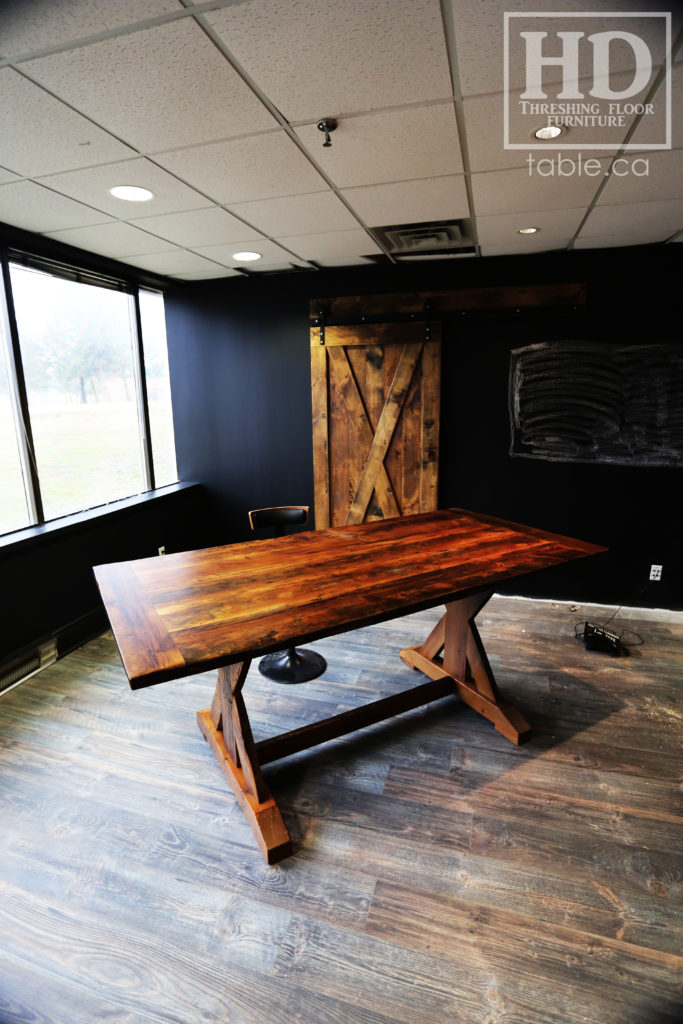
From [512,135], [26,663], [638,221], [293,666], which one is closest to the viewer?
[512,135]

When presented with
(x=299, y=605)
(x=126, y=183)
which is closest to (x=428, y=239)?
(x=126, y=183)

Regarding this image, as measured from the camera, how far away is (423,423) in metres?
3.83

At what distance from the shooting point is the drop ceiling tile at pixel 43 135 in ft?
5.09

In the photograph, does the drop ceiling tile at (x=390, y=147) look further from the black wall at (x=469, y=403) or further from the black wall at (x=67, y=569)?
the black wall at (x=67, y=569)

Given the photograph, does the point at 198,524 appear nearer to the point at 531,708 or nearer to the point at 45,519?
the point at 45,519

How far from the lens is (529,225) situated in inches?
111

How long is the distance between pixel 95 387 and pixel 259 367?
1.29m

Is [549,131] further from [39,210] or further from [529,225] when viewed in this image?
[39,210]

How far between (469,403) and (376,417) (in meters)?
0.72

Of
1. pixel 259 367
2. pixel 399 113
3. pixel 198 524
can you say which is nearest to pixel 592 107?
pixel 399 113

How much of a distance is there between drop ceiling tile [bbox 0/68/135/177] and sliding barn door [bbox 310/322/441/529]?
7.01ft

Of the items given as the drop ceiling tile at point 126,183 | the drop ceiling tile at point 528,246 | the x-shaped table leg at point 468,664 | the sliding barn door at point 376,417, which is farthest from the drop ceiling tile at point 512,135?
the x-shaped table leg at point 468,664

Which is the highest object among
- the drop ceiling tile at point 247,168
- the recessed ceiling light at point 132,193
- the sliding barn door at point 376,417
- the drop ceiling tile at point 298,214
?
the drop ceiling tile at point 298,214
